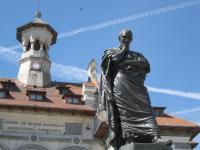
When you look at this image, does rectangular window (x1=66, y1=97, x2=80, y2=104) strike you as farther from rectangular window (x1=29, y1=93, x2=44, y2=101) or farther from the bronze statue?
the bronze statue

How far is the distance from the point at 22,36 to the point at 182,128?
1592cm

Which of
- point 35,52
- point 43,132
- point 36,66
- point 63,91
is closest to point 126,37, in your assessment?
point 43,132

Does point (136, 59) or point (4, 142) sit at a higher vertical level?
point (4, 142)

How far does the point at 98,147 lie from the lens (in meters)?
32.8

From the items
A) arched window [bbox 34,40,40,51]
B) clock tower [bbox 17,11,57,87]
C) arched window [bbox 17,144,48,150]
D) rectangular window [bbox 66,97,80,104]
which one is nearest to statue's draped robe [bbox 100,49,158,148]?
arched window [bbox 17,144,48,150]

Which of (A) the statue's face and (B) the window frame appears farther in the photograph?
(B) the window frame

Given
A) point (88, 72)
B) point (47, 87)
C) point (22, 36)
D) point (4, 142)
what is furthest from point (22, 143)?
point (22, 36)

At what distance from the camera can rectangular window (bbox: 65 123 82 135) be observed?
108 feet

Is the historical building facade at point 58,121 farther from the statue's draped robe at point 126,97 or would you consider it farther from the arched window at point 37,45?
the statue's draped robe at point 126,97

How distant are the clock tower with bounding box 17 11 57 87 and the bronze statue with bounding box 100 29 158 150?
102 feet

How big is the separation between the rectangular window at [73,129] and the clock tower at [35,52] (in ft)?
22.1

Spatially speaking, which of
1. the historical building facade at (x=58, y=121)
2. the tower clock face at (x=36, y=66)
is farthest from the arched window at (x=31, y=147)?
the tower clock face at (x=36, y=66)

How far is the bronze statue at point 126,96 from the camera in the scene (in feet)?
24.0

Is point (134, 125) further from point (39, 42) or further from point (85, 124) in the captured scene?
point (39, 42)
